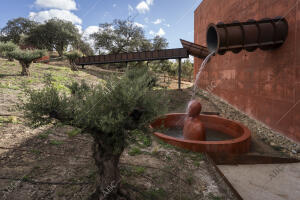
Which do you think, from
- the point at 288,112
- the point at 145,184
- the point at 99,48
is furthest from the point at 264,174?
the point at 99,48

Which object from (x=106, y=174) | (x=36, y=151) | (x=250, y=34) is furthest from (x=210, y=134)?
(x=36, y=151)

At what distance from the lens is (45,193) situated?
4.20 m

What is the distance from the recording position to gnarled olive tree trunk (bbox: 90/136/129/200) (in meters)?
4.01

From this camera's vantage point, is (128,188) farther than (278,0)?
No

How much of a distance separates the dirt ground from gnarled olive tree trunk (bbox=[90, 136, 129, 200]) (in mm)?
435

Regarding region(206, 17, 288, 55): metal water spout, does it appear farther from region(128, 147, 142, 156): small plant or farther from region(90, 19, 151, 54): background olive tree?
region(90, 19, 151, 54): background olive tree

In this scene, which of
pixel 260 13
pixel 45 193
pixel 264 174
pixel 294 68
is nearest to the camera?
pixel 45 193

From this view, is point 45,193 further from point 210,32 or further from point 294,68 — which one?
point 294,68

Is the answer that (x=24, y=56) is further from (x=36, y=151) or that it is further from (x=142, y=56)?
(x=36, y=151)

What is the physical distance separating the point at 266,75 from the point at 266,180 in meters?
6.11

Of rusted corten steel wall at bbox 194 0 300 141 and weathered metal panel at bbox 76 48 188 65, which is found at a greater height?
weathered metal panel at bbox 76 48 188 65

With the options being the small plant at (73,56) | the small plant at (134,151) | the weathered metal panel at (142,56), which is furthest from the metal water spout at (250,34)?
the small plant at (73,56)

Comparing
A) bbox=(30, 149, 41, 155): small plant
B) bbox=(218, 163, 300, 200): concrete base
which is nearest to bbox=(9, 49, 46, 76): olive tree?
bbox=(30, 149, 41, 155): small plant

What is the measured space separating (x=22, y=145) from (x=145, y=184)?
173 inches
